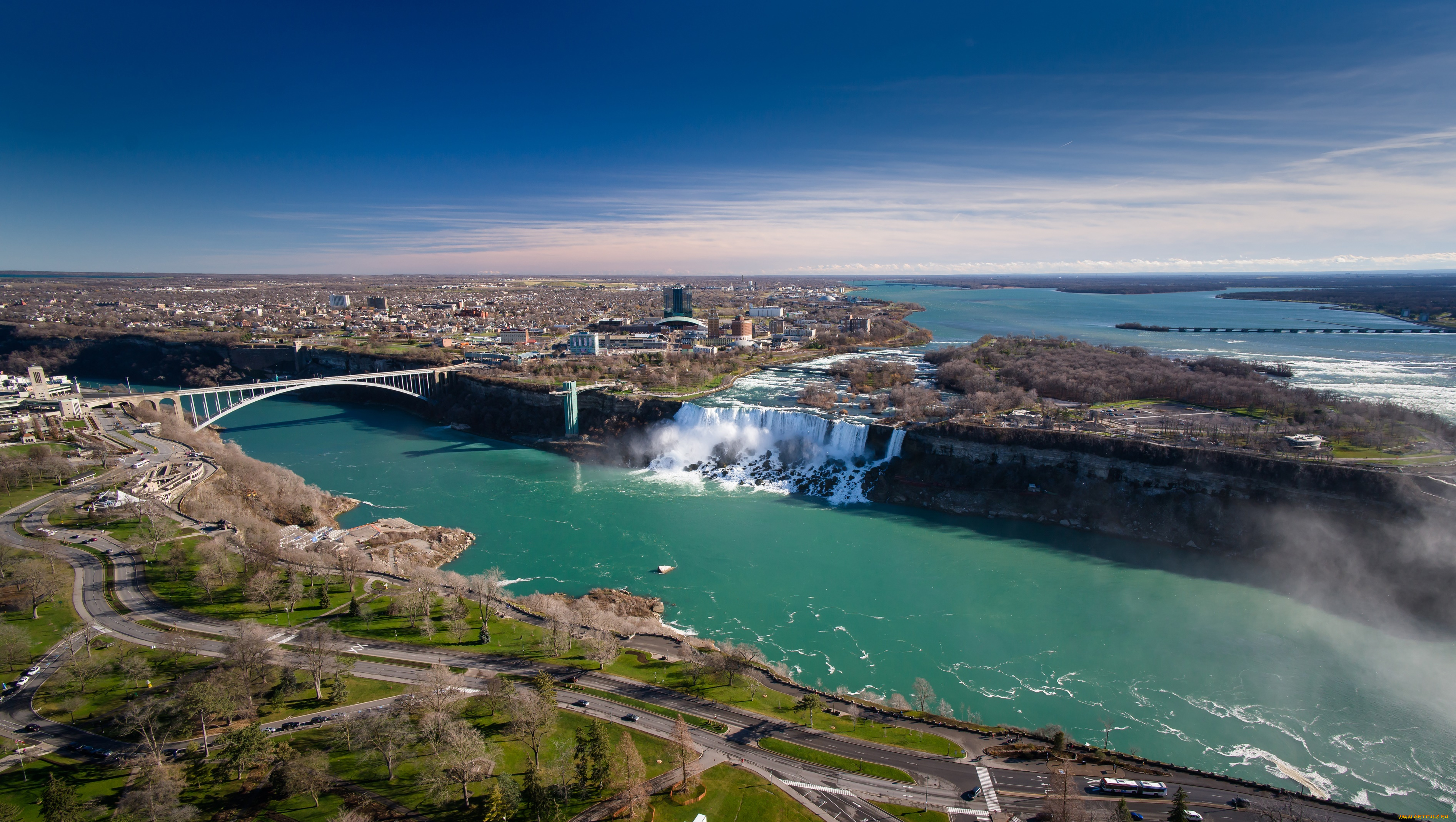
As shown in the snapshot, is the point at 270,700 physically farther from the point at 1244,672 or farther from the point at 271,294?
the point at 271,294

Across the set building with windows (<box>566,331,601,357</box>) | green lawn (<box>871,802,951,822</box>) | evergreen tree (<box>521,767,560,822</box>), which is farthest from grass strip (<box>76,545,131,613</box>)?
building with windows (<box>566,331,601,357</box>)

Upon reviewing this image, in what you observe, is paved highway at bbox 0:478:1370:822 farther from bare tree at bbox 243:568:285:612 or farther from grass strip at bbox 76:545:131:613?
bare tree at bbox 243:568:285:612

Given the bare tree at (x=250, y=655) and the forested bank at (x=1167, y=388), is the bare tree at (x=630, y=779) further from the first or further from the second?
the forested bank at (x=1167, y=388)

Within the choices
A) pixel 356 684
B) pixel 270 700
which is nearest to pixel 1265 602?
pixel 356 684

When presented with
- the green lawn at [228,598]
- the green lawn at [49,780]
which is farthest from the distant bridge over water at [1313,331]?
the green lawn at [49,780]

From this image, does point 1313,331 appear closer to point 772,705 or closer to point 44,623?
point 772,705
